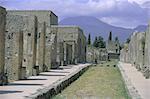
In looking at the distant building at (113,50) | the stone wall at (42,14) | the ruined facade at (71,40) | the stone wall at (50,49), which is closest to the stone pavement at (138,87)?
Answer: the stone wall at (50,49)

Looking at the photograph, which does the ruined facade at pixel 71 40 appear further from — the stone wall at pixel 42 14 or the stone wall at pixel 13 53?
the stone wall at pixel 13 53

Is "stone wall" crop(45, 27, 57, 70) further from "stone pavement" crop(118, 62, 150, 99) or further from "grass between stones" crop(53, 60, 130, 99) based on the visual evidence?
"stone pavement" crop(118, 62, 150, 99)

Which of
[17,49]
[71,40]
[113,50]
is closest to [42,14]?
[71,40]

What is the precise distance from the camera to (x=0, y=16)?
58.7 ft

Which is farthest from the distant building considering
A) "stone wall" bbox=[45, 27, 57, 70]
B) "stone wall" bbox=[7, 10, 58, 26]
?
"stone wall" bbox=[45, 27, 57, 70]

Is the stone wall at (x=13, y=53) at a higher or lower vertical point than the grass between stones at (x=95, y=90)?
higher

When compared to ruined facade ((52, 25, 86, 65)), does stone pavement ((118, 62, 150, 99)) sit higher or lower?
lower

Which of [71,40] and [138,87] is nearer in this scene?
[138,87]

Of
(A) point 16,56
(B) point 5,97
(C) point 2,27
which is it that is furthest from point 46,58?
(B) point 5,97

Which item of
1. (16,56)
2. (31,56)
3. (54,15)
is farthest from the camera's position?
(54,15)

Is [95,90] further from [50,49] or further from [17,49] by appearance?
[50,49]

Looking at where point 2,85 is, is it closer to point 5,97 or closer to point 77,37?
point 5,97

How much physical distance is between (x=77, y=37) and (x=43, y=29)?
85.1 feet

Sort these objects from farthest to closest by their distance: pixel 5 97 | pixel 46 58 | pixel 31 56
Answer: pixel 46 58 < pixel 31 56 < pixel 5 97
